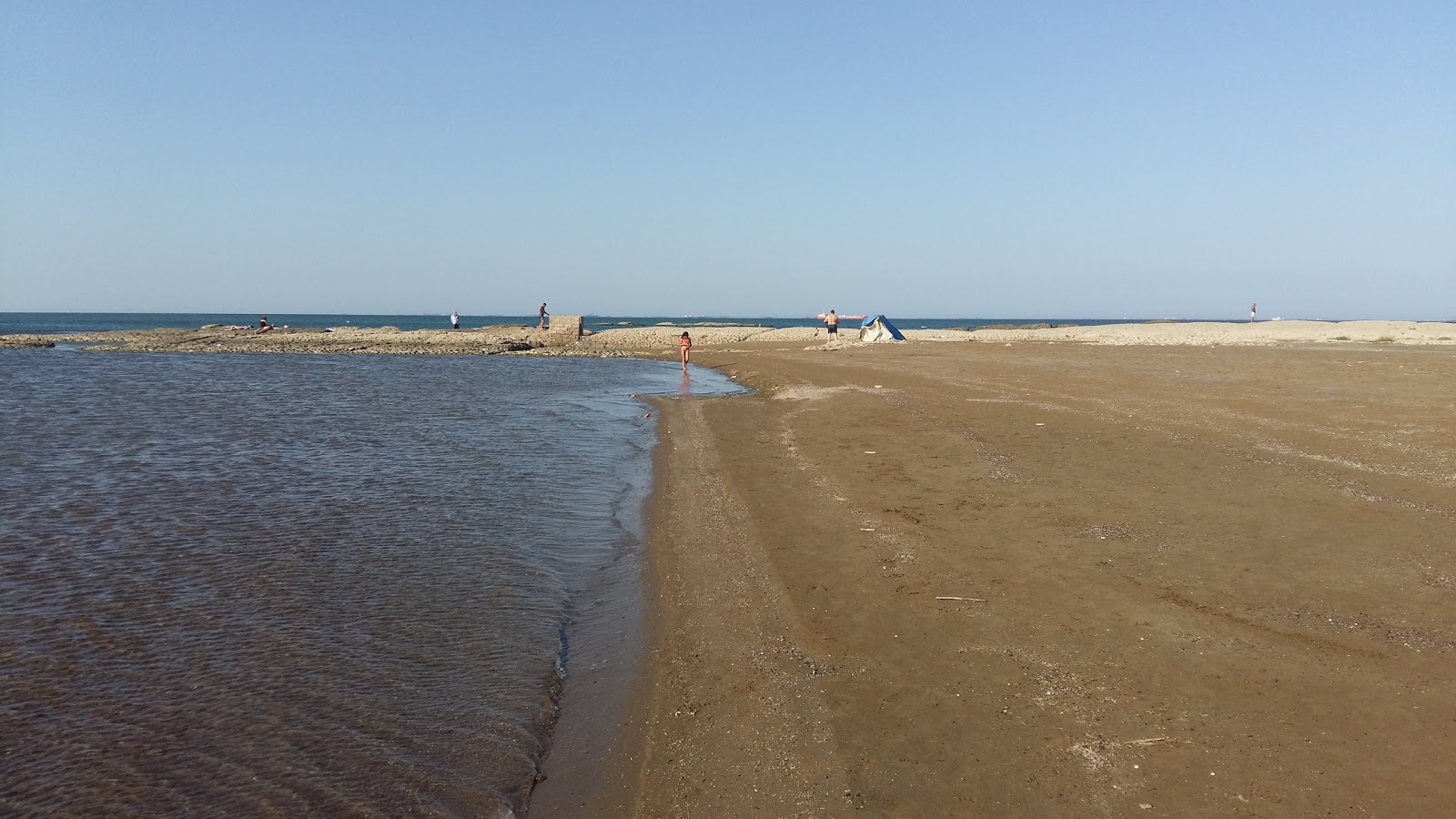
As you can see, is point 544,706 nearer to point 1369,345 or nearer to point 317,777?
point 317,777

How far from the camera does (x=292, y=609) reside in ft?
22.5

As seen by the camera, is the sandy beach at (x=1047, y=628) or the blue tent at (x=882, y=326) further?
the blue tent at (x=882, y=326)

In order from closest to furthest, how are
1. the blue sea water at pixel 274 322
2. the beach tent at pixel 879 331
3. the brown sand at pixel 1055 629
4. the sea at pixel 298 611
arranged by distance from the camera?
the brown sand at pixel 1055 629, the sea at pixel 298 611, the beach tent at pixel 879 331, the blue sea water at pixel 274 322

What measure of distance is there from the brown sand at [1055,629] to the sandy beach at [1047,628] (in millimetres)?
24

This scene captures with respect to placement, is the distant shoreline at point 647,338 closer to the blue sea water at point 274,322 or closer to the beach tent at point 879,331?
the beach tent at point 879,331

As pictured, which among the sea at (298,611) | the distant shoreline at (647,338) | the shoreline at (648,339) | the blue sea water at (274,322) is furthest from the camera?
the blue sea water at (274,322)

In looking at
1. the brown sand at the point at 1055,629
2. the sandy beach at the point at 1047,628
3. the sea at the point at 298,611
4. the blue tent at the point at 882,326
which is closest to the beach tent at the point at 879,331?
the blue tent at the point at 882,326

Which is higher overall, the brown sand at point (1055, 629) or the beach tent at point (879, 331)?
the beach tent at point (879, 331)

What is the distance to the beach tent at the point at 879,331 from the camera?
4328 cm

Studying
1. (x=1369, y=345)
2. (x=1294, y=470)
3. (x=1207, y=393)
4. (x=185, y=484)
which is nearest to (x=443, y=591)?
(x=185, y=484)

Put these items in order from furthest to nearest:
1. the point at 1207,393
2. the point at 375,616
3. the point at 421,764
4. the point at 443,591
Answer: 1. the point at 1207,393
2. the point at 443,591
3. the point at 375,616
4. the point at 421,764

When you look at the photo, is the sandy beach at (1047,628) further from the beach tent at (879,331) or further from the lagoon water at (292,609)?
the beach tent at (879,331)

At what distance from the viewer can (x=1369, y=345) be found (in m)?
32.7

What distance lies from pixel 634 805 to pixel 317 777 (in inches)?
70.7
